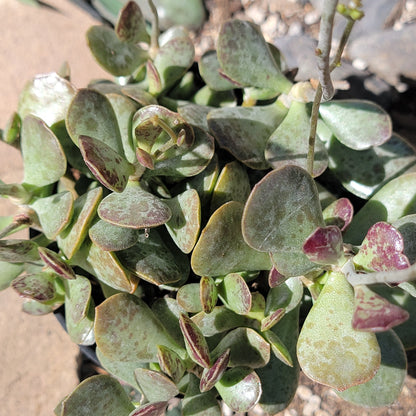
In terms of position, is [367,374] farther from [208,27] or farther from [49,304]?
[208,27]

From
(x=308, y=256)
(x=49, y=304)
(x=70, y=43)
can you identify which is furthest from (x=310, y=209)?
(x=70, y=43)

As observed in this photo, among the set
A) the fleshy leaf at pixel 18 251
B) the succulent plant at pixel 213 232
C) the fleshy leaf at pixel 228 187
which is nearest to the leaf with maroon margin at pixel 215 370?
the succulent plant at pixel 213 232

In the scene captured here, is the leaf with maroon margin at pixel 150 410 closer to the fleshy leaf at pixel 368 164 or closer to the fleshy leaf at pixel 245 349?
the fleshy leaf at pixel 245 349

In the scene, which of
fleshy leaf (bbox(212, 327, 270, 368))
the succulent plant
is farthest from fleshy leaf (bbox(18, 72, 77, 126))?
fleshy leaf (bbox(212, 327, 270, 368))

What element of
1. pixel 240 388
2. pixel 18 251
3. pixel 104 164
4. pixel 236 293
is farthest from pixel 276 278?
pixel 18 251

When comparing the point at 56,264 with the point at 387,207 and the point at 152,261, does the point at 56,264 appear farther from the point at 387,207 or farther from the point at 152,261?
the point at 387,207
